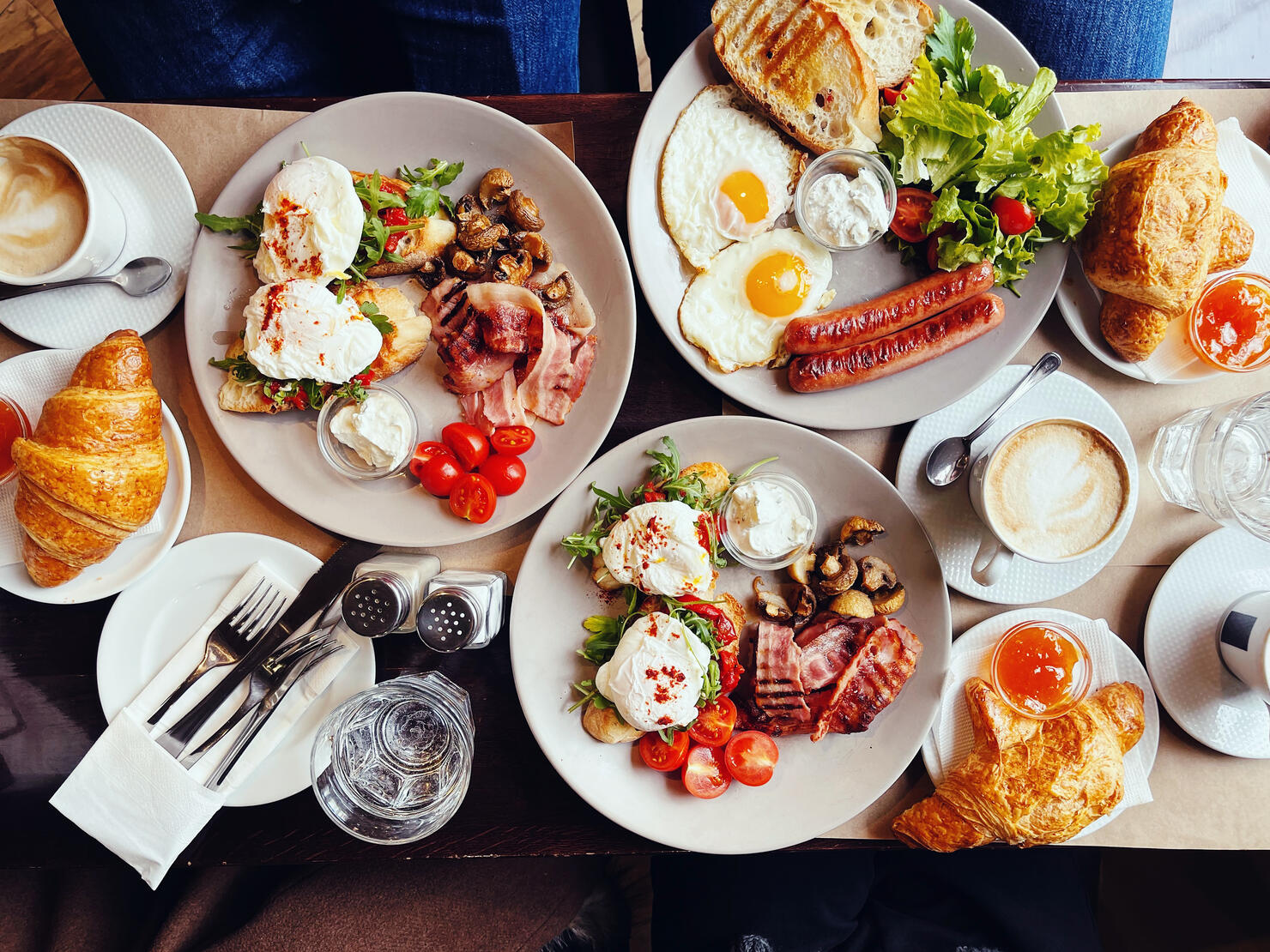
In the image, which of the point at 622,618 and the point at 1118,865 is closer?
the point at 622,618

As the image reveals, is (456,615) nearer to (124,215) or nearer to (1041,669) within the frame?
(124,215)

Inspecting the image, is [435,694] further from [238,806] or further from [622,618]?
[238,806]

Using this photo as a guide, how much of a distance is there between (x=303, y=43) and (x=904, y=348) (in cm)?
225

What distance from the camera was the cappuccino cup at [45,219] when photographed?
2.08 meters

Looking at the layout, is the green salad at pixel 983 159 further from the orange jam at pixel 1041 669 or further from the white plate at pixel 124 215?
the white plate at pixel 124 215

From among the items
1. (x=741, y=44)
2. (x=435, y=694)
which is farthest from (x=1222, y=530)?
(x=435, y=694)

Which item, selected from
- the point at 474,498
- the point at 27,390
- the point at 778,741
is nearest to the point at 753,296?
the point at 474,498

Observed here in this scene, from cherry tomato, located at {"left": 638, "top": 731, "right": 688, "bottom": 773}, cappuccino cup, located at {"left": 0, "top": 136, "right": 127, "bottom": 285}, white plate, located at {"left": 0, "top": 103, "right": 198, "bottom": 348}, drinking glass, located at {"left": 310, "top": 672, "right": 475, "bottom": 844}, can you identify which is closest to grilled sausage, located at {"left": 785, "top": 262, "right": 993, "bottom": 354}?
cherry tomato, located at {"left": 638, "top": 731, "right": 688, "bottom": 773}

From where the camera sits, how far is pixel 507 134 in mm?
2252

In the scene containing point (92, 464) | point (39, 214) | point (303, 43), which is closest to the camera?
point (92, 464)

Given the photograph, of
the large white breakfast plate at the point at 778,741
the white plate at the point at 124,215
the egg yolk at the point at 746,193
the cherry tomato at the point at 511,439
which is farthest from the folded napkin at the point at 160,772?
the egg yolk at the point at 746,193

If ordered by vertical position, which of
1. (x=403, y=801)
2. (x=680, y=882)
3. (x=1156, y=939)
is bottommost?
(x=1156, y=939)

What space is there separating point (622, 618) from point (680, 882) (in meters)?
1.26

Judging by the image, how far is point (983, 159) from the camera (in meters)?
2.21
